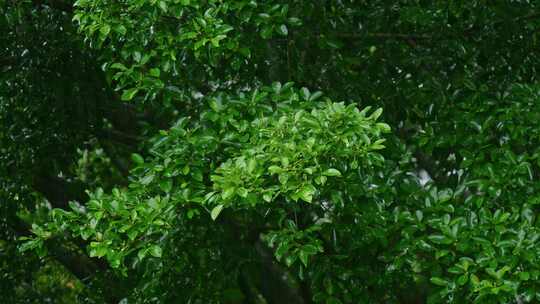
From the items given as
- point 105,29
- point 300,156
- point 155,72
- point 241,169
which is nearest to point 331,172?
point 300,156

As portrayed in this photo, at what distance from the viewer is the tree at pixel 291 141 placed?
170 inches

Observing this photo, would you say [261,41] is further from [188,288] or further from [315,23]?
[188,288]

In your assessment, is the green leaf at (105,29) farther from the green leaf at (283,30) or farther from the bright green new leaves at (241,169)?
the green leaf at (283,30)

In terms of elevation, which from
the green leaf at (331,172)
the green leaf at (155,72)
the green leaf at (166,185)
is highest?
the green leaf at (155,72)

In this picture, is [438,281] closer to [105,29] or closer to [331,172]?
[331,172]

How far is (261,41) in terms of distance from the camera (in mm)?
4879

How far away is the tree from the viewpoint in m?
4.31

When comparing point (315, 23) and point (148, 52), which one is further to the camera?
point (315, 23)

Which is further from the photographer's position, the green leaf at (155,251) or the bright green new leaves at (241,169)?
the green leaf at (155,251)

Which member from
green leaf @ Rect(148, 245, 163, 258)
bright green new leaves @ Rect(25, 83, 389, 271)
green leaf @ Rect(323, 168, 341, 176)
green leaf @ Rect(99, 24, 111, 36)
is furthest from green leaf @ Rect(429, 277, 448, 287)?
green leaf @ Rect(99, 24, 111, 36)

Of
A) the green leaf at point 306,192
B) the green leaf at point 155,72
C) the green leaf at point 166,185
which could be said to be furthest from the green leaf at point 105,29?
the green leaf at point 306,192

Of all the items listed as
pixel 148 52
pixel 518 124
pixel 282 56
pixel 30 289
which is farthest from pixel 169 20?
pixel 30 289

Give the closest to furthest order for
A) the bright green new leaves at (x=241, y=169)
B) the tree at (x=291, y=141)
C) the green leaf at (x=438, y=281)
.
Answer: the bright green new leaves at (x=241, y=169), the tree at (x=291, y=141), the green leaf at (x=438, y=281)

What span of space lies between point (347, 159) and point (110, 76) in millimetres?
1362
